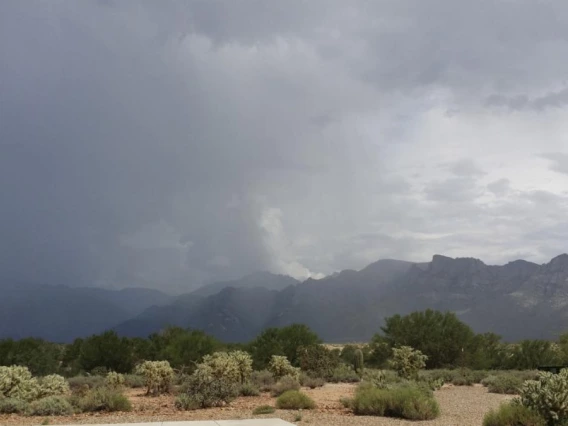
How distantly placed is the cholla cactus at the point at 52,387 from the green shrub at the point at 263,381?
7.66m

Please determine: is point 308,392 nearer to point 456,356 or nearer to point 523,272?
point 456,356

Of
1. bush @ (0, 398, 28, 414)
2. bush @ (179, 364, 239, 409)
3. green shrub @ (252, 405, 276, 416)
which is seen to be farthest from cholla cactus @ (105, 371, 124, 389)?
green shrub @ (252, 405, 276, 416)

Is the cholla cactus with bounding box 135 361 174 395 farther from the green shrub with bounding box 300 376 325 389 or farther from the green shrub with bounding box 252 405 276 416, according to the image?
the green shrub with bounding box 252 405 276 416

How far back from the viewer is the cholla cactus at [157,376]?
23.6m

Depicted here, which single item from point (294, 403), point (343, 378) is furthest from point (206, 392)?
point (343, 378)

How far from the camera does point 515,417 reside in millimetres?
13156

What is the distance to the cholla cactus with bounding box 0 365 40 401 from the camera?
784 inches


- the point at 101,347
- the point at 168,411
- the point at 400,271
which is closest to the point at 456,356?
the point at 101,347

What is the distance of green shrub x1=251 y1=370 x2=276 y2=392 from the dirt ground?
1.84m

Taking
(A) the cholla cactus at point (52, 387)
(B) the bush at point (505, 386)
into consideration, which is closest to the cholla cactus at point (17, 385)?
(A) the cholla cactus at point (52, 387)

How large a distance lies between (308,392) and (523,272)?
464 ft

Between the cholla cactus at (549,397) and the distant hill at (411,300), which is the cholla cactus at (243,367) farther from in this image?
the distant hill at (411,300)

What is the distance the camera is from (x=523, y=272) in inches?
5940

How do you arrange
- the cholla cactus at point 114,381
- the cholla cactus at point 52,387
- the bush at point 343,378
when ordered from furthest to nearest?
the bush at point 343,378 → the cholla cactus at point 114,381 → the cholla cactus at point 52,387
